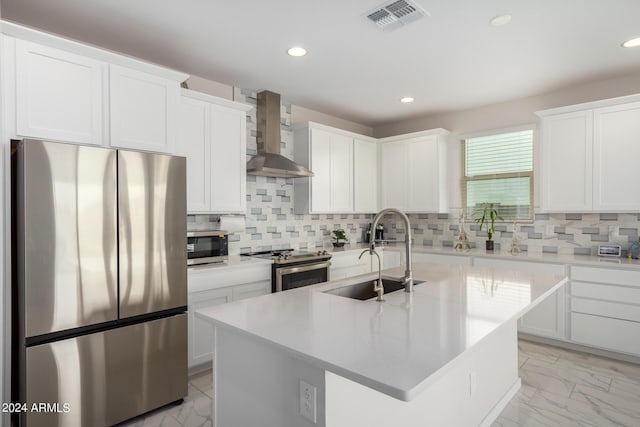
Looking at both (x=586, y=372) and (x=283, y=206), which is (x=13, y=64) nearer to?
(x=283, y=206)

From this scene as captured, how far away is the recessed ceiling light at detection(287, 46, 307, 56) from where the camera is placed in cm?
288

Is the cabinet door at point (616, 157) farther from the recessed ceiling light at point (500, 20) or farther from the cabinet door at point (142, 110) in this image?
the cabinet door at point (142, 110)

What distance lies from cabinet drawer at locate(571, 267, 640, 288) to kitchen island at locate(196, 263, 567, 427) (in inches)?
61.4

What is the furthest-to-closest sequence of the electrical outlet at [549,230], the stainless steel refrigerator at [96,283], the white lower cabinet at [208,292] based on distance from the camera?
1. the electrical outlet at [549,230]
2. the white lower cabinet at [208,292]
3. the stainless steel refrigerator at [96,283]

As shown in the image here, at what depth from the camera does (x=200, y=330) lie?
2.90 meters

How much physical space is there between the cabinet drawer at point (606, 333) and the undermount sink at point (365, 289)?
2198 mm

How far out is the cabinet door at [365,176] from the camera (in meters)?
4.88

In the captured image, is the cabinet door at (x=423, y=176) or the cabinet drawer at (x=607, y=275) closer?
the cabinet drawer at (x=607, y=275)

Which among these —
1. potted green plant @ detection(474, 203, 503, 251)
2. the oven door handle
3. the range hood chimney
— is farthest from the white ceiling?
the oven door handle

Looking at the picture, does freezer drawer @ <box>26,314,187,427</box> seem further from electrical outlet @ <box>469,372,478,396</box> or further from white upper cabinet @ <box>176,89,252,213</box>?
electrical outlet @ <box>469,372,478,396</box>

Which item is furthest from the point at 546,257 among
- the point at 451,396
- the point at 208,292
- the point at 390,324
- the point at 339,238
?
the point at 208,292

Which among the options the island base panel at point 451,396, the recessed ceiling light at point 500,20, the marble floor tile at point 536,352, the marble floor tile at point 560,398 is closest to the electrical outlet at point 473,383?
the island base panel at point 451,396

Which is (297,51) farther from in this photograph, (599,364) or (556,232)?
(599,364)

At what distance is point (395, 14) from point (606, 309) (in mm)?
3180
